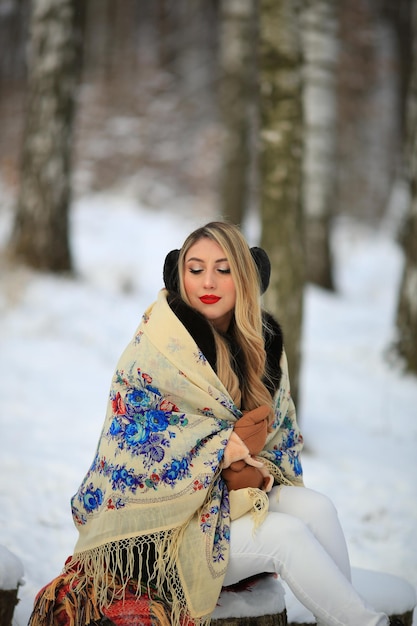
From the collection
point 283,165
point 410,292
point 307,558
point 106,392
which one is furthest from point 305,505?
point 410,292

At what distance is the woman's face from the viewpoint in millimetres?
→ 2557

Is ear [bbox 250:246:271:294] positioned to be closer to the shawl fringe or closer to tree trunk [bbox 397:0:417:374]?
the shawl fringe

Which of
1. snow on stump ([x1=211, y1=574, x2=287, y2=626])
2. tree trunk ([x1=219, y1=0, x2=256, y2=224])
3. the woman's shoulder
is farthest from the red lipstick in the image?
tree trunk ([x1=219, y1=0, x2=256, y2=224])

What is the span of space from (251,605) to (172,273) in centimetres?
117

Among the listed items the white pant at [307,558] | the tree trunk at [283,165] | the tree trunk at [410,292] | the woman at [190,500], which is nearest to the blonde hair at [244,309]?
the woman at [190,500]

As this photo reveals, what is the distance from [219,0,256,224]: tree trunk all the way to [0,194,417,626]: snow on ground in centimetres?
177

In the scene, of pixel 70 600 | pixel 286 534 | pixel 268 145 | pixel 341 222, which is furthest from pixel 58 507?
pixel 341 222

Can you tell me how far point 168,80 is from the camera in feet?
73.1

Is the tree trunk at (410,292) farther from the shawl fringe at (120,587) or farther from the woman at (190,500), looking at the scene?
the shawl fringe at (120,587)

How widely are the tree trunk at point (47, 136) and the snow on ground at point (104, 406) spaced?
17.3 inches

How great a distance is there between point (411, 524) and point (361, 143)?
20.6 m

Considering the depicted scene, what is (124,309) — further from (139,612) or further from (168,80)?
(168,80)

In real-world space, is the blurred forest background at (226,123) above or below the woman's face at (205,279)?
above

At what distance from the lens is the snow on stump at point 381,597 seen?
263 cm
